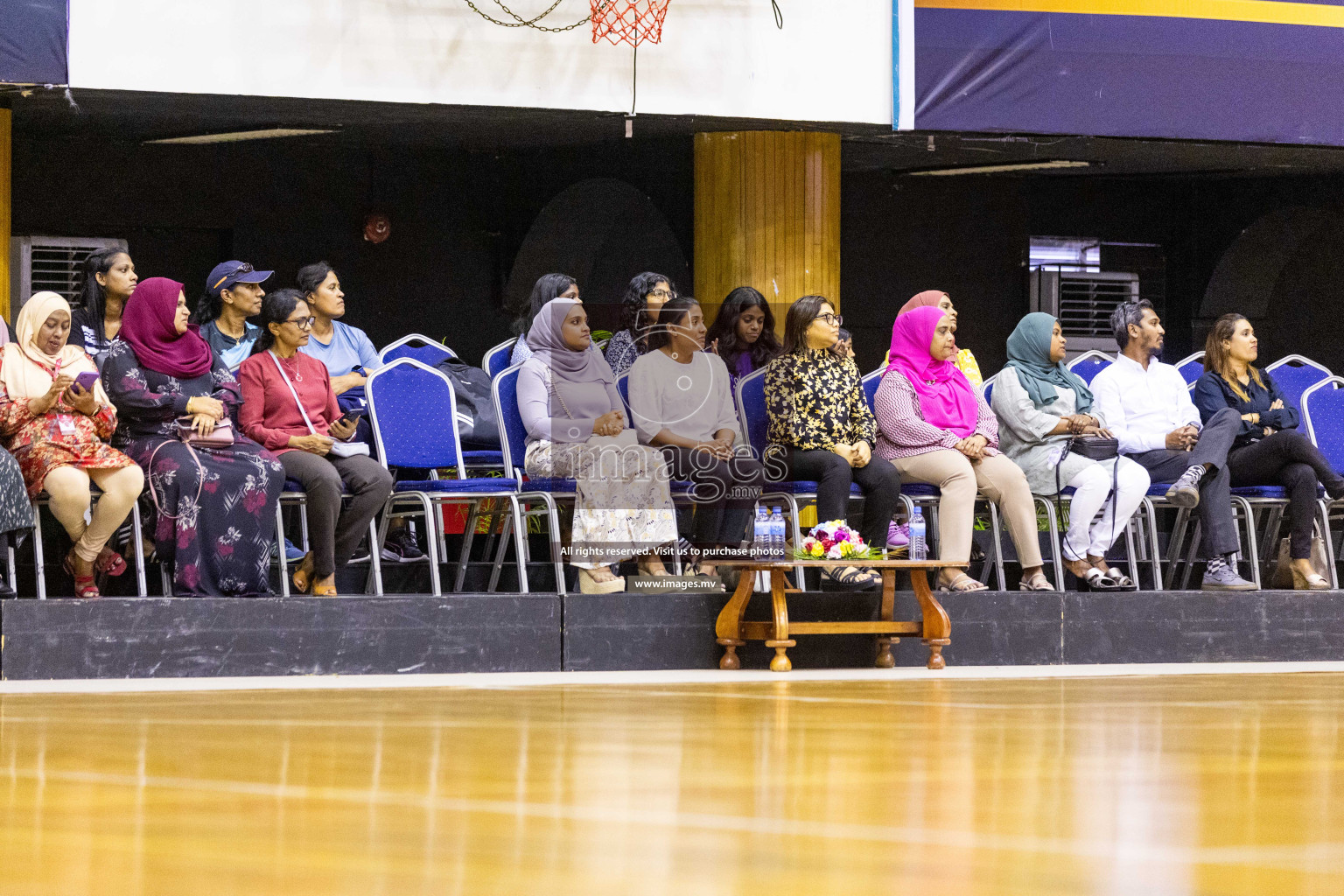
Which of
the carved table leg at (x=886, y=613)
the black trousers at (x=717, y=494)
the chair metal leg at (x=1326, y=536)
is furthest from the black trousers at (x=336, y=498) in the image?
the chair metal leg at (x=1326, y=536)

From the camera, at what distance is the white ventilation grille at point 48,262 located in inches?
351

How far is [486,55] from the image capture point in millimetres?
6871

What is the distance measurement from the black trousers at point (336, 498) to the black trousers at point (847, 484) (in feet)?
4.66

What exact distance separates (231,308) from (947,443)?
257 cm

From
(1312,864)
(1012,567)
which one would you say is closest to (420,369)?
(1012,567)

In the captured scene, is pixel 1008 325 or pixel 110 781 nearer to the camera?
pixel 110 781

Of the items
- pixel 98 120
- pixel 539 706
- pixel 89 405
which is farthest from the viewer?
pixel 98 120

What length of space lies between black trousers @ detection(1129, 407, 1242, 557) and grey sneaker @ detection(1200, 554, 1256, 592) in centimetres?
4

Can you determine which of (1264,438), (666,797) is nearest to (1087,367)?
(1264,438)

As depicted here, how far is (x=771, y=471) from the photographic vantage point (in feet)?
19.5

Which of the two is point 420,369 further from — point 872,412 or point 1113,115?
point 1113,115

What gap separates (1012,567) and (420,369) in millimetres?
2741

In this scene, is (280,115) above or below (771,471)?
→ above

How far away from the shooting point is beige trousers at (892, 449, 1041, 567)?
5980 mm
